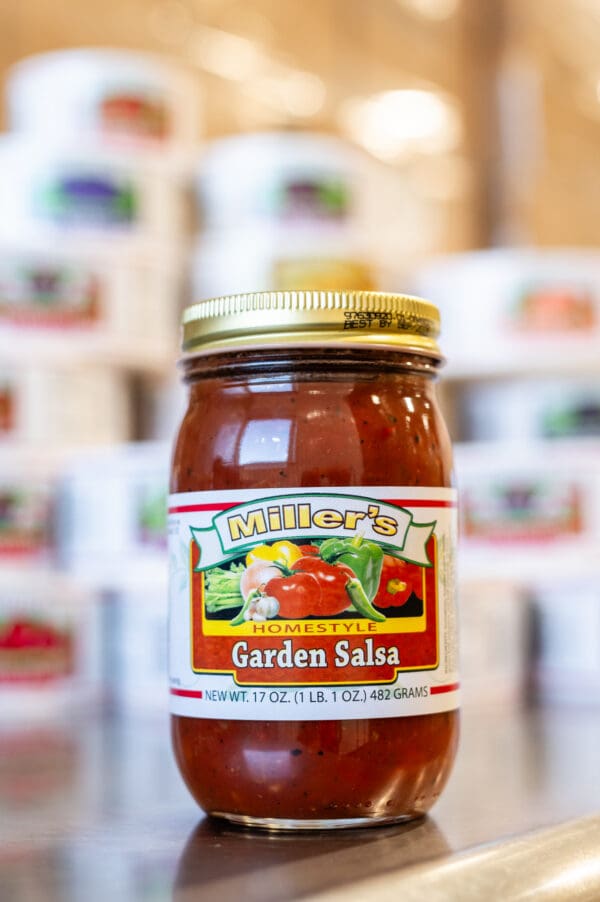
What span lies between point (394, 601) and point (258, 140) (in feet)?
3.18

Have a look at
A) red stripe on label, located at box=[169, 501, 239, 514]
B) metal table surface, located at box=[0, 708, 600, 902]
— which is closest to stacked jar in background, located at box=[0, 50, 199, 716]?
metal table surface, located at box=[0, 708, 600, 902]

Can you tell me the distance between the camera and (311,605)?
2.04 feet

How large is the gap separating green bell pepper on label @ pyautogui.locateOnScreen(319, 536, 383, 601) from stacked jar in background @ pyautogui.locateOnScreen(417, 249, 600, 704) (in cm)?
79

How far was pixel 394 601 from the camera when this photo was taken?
2.10ft

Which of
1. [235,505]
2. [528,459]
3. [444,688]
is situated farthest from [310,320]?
[528,459]

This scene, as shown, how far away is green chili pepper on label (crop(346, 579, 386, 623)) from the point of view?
62 centimetres

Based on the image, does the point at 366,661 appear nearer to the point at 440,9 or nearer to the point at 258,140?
the point at 258,140

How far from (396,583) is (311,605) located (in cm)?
5

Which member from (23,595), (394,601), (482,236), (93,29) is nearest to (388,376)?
(394,601)

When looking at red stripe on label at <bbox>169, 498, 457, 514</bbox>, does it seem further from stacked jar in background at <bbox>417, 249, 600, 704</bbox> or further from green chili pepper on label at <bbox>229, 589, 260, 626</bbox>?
stacked jar in background at <bbox>417, 249, 600, 704</bbox>

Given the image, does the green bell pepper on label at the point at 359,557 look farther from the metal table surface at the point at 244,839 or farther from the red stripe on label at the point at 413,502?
the metal table surface at the point at 244,839

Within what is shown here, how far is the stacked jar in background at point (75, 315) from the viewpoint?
1321 millimetres

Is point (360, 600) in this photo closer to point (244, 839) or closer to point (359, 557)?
point (359, 557)

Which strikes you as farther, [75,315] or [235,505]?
[75,315]
